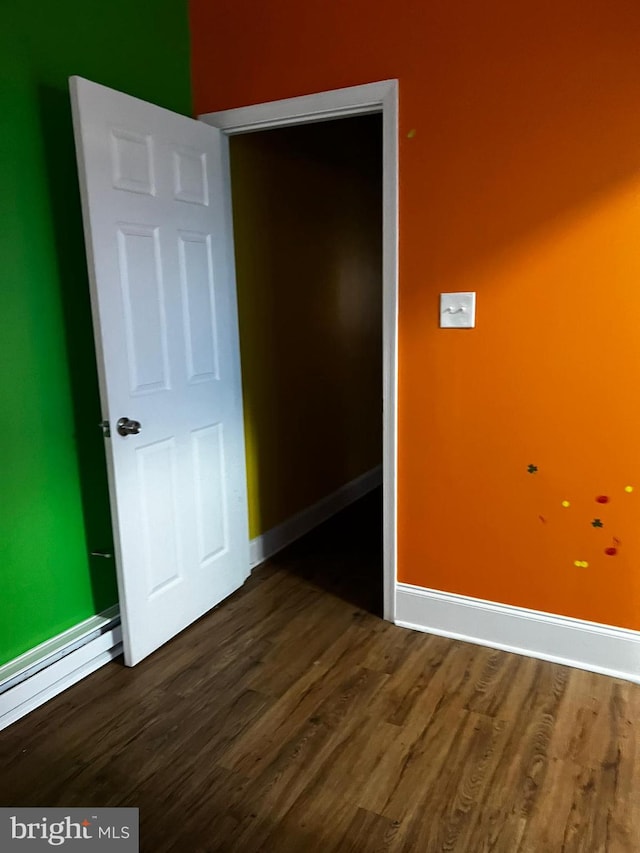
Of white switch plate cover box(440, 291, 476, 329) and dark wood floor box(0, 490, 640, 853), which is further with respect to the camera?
white switch plate cover box(440, 291, 476, 329)

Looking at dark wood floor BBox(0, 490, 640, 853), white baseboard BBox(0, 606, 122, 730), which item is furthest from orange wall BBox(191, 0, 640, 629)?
white baseboard BBox(0, 606, 122, 730)

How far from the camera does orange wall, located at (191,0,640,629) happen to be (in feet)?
6.73

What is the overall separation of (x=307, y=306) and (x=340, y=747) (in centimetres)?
227

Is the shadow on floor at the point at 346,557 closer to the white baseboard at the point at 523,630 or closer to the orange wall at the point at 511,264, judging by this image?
the white baseboard at the point at 523,630

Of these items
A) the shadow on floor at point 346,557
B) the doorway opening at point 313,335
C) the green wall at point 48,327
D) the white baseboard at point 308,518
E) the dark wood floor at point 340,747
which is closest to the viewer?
the dark wood floor at point 340,747

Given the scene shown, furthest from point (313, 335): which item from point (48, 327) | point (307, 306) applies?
point (48, 327)

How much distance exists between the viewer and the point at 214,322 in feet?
8.77

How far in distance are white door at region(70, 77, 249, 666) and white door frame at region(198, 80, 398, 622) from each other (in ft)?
0.58

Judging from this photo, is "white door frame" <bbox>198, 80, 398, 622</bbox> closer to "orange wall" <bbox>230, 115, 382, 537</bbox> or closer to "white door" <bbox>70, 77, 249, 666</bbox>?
"white door" <bbox>70, 77, 249, 666</bbox>

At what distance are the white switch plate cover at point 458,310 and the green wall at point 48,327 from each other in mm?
1268

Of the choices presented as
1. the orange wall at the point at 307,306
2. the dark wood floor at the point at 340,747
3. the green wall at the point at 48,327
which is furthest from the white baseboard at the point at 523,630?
the green wall at the point at 48,327

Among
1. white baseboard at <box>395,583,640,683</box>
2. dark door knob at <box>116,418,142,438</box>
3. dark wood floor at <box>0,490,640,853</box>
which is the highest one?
dark door knob at <box>116,418,142,438</box>

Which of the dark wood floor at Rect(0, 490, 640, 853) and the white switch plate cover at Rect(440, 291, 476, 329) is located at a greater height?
the white switch plate cover at Rect(440, 291, 476, 329)

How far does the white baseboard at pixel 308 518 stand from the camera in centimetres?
329
